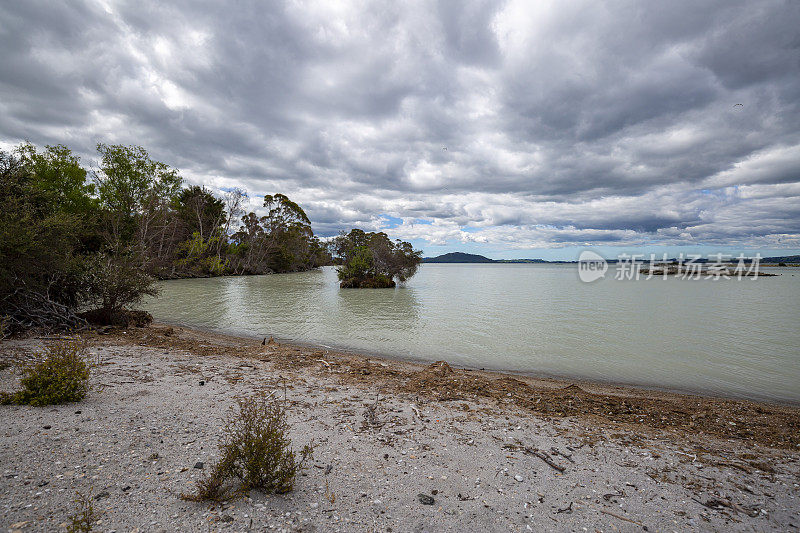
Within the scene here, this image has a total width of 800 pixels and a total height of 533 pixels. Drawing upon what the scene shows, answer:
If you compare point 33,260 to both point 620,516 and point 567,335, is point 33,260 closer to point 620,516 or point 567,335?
point 620,516

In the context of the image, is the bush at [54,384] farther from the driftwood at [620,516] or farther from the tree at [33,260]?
the driftwood at [620,516]

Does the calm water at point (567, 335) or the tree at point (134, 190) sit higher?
the tree at point (134, 190)

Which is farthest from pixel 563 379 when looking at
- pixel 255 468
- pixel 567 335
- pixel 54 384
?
pixel 54 384

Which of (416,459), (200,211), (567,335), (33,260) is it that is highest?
(200,211)

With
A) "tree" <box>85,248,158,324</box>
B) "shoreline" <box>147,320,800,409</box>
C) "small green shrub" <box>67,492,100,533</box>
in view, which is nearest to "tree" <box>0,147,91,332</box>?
"tree" <box>85,248,158,324</box>

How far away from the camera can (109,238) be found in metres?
23.2

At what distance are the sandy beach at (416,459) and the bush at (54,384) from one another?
0.55 feet

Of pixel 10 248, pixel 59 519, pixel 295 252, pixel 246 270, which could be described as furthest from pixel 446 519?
pixel 295 252

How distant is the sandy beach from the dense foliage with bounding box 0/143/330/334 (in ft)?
16.5

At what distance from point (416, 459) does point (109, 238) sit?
2866cm

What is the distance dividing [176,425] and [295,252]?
72902mm

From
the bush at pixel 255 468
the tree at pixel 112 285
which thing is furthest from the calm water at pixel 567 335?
the bush at pixel 255 468

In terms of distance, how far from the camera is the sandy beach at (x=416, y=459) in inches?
112

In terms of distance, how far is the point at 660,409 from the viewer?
19.7 ft
